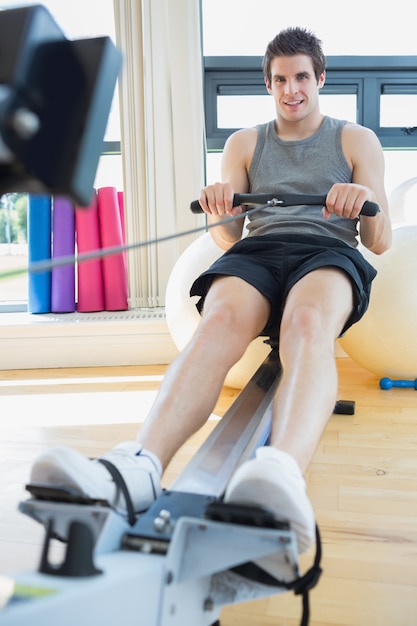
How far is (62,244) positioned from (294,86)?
1.60 metres

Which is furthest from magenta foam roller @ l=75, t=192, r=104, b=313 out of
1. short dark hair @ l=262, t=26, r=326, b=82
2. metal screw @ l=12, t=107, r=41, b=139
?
metal screw @ l=12, t=107, r=41, b=139

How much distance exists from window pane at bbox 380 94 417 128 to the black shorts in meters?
1.88

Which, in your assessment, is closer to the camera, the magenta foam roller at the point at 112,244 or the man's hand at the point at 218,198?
the man's hand at the point at 218,198

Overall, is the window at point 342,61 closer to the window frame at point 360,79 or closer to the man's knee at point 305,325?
the window frame at point 360,79

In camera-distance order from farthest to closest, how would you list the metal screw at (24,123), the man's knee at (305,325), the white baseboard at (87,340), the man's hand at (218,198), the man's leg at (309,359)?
the white baseboard at (87,340) < the man's hand at (218,198) < the man's knee at (305,325) < the man's leg at (309,359) < the metal screw at (24,123)

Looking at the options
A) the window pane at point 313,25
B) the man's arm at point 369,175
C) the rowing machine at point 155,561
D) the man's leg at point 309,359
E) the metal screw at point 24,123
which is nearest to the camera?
the metal screw at point 24,123

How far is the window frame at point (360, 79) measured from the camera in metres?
3.24

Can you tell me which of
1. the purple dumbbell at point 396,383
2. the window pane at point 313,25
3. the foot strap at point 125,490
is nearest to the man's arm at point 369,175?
the purple dumbbell at point 396,383

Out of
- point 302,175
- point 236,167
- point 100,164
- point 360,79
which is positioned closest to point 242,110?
point 360,79

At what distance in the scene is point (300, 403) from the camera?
111 cm

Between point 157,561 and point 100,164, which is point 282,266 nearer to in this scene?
point 157,561

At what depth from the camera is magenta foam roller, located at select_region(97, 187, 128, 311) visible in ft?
10.2

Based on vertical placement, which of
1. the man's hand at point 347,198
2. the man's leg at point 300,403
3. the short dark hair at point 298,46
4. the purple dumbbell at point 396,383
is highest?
the short dark hair at point 298,46

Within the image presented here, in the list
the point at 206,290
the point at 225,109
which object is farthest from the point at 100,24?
the point at 206,290
